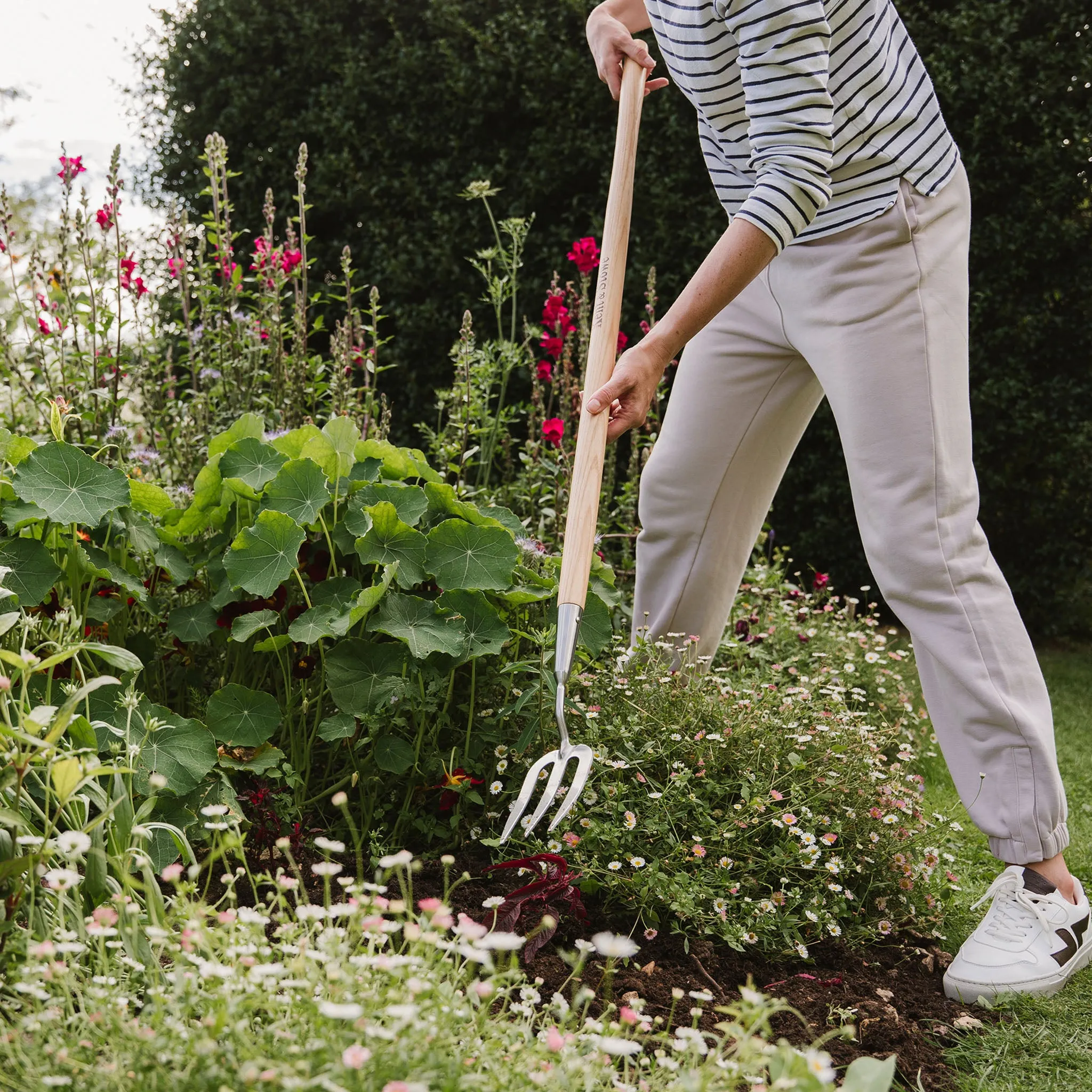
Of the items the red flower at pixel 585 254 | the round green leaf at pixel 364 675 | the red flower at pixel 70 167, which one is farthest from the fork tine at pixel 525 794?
the red flower at pixel 70 167

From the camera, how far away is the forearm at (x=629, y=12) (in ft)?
7.23

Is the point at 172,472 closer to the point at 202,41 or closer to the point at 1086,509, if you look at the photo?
the point at 202,41

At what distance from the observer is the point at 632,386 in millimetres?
1615

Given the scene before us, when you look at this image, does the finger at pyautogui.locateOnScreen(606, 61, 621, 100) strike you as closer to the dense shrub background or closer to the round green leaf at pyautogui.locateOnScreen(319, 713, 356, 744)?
the round green leaf at pyautogui.locateOnScreen(319, 713, 356, 744)

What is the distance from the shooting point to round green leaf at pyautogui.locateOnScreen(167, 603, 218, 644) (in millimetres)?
1910

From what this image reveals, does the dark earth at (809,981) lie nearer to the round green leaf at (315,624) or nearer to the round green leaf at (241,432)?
the round green leaf at (315,624)

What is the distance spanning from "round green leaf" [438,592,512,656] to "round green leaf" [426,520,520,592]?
37mm

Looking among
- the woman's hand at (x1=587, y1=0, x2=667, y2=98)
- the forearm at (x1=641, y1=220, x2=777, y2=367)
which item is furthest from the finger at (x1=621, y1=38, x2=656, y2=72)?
the forearm at (x1=641, y1=220, x2=777, y2=367)

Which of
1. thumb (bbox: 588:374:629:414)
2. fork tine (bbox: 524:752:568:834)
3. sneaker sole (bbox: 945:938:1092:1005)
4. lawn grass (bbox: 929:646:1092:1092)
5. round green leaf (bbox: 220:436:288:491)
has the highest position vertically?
thumb (bbox: 588:374:629:414)

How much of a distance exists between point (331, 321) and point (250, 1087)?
4.36 m

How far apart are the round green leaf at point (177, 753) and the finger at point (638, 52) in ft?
4.53

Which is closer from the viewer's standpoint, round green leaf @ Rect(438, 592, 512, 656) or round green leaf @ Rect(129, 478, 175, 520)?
round green leaf @ Rect(438, 592, 512, 656)

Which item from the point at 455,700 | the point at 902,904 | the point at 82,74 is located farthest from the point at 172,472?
the point at 82,74

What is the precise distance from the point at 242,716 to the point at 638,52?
1.37 meters
